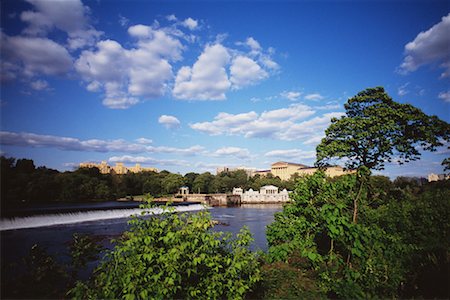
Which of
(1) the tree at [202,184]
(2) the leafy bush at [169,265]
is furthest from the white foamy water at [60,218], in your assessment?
(1) the tree at [202,184]

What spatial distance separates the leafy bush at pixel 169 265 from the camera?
11.3ft

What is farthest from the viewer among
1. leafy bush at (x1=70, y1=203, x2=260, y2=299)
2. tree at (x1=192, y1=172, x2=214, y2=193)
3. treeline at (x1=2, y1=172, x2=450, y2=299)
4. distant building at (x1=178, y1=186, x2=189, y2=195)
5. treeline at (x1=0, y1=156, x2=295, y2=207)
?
tree at (x1=192, y1=172, x2=214, y2=193)

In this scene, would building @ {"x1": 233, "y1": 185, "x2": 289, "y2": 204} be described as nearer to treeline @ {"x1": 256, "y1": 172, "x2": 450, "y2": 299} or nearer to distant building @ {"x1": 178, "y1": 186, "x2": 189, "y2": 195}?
distant building @ {"x1": 178, "y1": 186, "x2": 189, "y2": 195}

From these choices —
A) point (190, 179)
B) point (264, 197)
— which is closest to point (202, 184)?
point (190, 179)

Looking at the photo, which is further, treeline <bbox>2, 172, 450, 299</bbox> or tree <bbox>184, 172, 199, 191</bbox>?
tree <bbox>184, 172, 199, 191</bbox>

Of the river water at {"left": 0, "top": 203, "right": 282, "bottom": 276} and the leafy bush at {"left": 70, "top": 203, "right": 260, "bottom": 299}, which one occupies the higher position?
the leafy bush at {"left": 70, "top": 203, "right": 260, "bottom": 299}

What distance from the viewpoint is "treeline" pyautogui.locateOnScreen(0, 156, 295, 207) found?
43528 mm

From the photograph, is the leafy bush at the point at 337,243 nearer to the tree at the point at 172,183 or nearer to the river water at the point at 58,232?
the river water at the point at 58,232

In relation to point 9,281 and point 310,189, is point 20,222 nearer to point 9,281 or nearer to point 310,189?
point 9,281

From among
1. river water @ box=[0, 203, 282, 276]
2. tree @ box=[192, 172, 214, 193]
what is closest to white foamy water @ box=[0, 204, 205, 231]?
river water @ box=[0, 203, 282, 276]

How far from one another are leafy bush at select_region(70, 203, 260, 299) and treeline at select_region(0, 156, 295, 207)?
1484 cm

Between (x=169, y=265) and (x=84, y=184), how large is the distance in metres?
66.5

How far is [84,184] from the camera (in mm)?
61062

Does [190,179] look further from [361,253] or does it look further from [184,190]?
[361,253]
